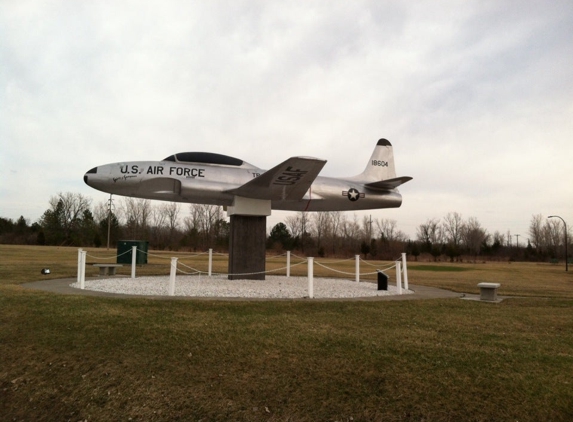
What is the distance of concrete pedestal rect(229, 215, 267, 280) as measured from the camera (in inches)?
543

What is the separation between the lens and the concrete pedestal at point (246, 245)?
543 inches

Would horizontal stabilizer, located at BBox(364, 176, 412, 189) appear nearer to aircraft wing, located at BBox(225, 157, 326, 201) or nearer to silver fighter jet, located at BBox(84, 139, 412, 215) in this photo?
silver fighter jet, located at BBox(84, 139, 412, 215)

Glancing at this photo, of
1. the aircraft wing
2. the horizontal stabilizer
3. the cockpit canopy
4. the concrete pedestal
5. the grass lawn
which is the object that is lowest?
the grass lawn

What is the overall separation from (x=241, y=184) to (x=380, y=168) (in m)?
5.79

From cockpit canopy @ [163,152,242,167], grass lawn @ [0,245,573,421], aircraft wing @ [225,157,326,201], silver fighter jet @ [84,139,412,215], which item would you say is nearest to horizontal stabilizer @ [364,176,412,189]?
silver fighter jet @ [84,139,412,215]

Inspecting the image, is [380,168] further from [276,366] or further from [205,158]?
[276,366]

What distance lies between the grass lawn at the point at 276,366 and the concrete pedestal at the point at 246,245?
5.78 metres

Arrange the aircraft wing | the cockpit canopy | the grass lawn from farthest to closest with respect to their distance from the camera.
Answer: the cockpit canopy → the aircraft wing → the grass lawn

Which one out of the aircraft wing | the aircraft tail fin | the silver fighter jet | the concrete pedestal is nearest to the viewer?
Result: the aircraft wing

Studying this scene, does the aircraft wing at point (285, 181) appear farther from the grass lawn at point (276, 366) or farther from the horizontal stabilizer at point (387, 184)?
the grass lawn at point (276, 366)

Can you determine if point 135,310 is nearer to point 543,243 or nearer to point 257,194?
point 257,194

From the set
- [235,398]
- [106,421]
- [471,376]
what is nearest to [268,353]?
[235,398]

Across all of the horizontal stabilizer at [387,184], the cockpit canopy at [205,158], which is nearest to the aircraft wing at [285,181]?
the cockpit canopy at [205,158]

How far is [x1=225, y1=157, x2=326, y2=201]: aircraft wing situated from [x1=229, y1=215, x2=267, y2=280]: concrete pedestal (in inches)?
39.5
